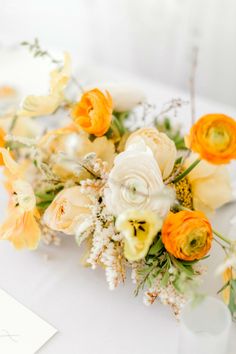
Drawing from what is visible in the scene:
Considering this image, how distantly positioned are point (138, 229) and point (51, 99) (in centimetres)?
36

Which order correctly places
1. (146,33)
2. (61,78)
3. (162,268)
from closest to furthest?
(162,268) → (61,78) → (146,33)

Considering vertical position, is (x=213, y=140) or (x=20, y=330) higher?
(x=213, y=140)

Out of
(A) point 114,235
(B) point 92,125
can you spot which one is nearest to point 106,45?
(B) point 92,125

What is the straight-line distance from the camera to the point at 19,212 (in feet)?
2.89

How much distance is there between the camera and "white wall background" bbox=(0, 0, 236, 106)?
168cm

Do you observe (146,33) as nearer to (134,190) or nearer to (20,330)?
(134,190)

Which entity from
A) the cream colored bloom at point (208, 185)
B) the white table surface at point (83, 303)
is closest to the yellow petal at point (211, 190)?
the cream colored bloom at point (208, 185)

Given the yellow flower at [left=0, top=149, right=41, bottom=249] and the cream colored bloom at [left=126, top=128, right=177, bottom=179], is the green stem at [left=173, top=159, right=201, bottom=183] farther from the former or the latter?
the yellow flower at [left=0, top=149, right=41, bottom=249]

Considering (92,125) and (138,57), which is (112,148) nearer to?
(92,125)

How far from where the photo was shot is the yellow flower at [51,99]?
3.08ft

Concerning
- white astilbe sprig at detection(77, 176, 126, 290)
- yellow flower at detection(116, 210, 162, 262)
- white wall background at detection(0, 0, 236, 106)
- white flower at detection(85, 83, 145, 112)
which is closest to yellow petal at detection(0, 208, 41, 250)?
white astilbe sprig at detection(77, 176, 126, 290)

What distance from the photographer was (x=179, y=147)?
1063 millimetres

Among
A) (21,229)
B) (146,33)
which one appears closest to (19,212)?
(21,229)

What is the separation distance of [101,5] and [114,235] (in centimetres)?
128
